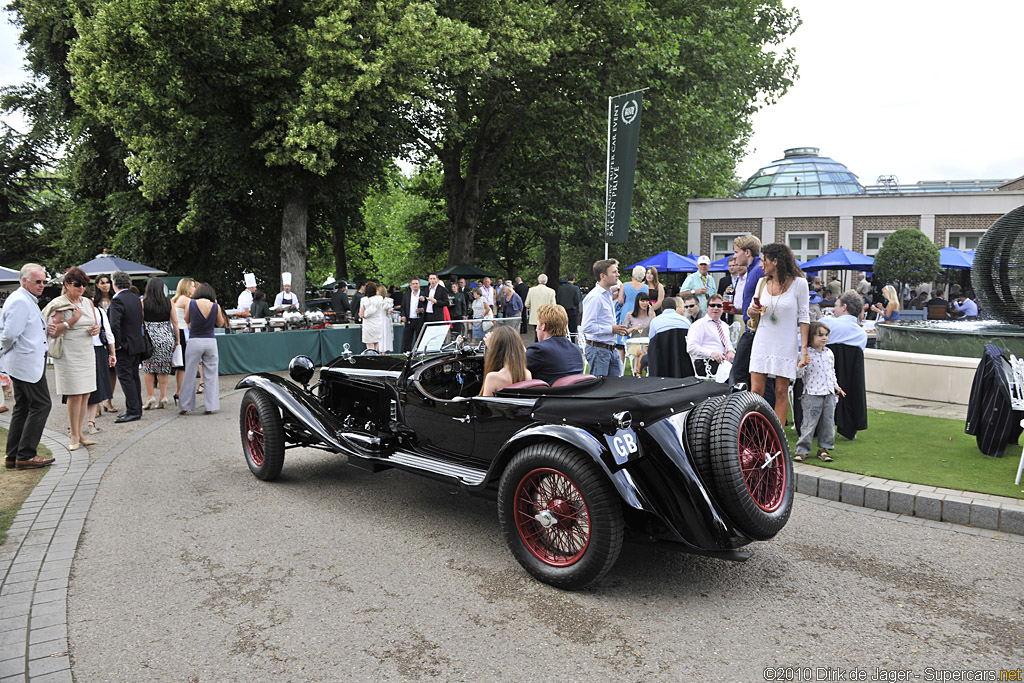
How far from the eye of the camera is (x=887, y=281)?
23875mm

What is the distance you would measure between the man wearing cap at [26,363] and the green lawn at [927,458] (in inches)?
274

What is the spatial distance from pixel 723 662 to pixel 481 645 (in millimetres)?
1061

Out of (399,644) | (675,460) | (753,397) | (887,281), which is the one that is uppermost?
(887,281)

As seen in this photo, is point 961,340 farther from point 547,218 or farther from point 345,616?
point 547,218

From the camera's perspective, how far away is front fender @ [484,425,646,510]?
3.52 meters

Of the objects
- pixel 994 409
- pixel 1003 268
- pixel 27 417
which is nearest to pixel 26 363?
pixel 27 417

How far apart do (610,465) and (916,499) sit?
2.81m

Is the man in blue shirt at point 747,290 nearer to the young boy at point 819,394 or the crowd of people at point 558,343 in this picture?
the crowd of people at point 558,343

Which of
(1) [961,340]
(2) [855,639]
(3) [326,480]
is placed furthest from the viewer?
(1) [961,340]

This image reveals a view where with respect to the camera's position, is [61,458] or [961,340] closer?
[61,458]

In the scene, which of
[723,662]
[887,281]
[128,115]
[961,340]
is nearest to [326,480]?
[723,662]

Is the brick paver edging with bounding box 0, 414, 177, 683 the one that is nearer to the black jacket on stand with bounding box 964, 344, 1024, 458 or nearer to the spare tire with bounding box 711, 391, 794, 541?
the spare tire with bounding box 711, 391, 794, 541

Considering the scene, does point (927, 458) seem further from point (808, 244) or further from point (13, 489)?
point (808, 244)

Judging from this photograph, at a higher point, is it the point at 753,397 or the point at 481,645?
the point at 753,397
